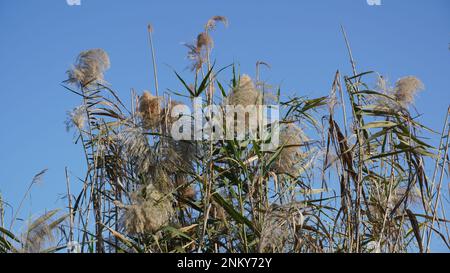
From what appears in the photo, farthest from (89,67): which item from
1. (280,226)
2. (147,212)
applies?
(280,226)

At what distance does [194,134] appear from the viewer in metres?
6.00

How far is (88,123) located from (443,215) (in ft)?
9.00

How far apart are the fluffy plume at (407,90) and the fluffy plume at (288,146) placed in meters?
0.73

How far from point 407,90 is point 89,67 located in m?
2.39

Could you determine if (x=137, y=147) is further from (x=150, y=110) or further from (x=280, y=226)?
A: (x=280, y=226)

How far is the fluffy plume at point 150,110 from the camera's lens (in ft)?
20.7

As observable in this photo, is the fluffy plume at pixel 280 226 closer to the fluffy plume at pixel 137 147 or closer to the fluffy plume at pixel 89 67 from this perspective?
the fluffy plume at pixel 137 147

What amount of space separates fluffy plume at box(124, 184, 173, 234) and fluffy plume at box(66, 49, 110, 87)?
128cm

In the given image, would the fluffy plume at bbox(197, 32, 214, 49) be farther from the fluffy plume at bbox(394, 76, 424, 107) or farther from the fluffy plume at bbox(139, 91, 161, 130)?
the fluffy plume at bbox(394, 76, 424, 107)

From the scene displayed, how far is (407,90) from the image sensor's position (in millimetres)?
5871

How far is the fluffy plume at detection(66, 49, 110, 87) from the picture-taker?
20.9 ft

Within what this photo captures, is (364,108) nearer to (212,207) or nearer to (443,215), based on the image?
(443,215)
